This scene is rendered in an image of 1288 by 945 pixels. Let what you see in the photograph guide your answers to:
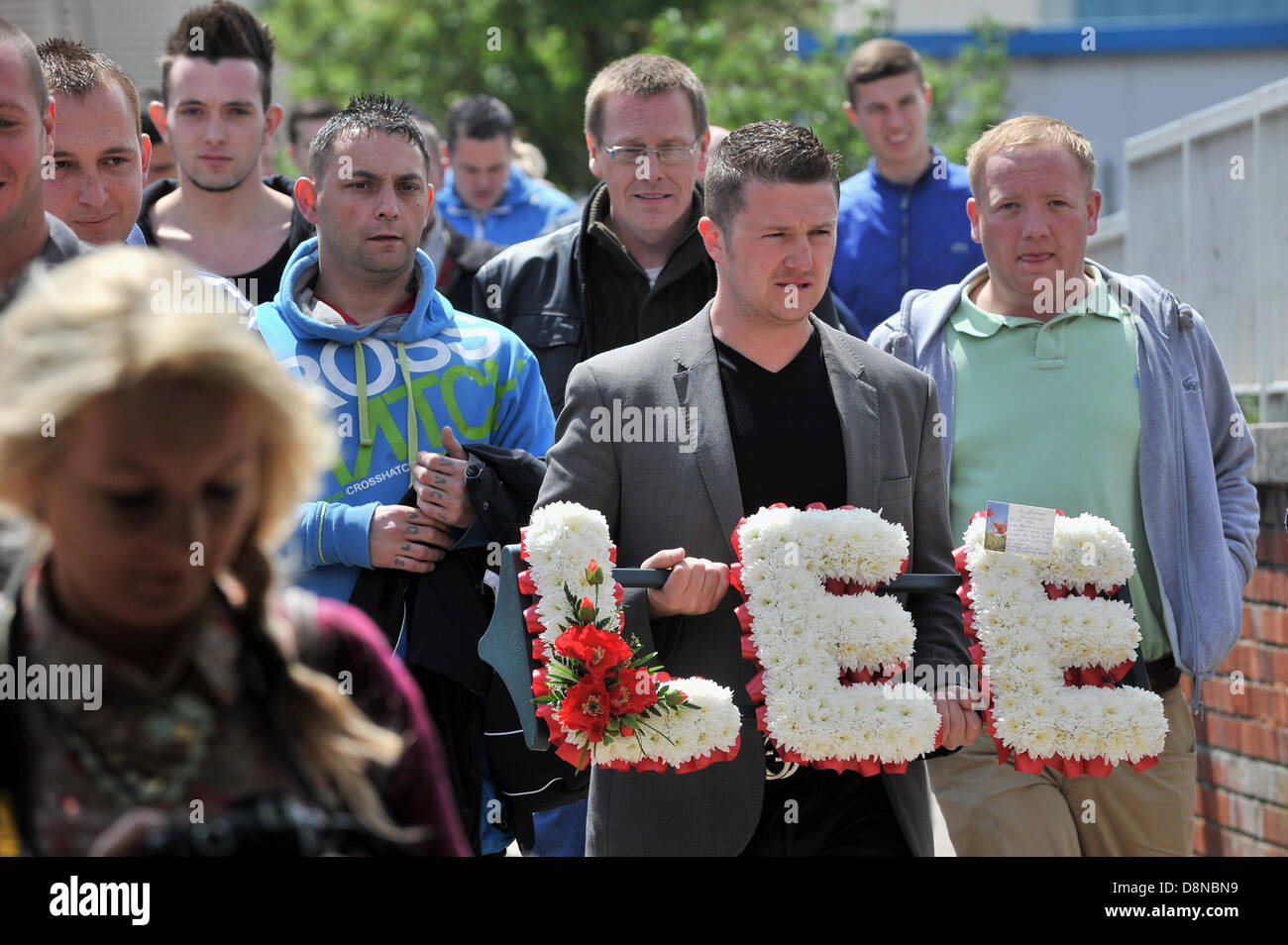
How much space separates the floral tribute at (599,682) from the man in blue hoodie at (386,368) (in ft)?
2.41

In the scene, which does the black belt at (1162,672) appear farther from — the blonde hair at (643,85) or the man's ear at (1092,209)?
the blonde hair at (643,85)

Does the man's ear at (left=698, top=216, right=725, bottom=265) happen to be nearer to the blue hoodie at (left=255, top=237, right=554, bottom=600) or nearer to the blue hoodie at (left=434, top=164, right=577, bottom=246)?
the blue hoodie at (left=255, top=237, right=554, bottom=600)

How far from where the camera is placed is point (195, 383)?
1995mm

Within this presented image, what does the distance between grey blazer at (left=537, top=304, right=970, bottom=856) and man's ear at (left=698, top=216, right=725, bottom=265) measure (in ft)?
0.84

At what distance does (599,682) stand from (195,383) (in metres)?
1.76

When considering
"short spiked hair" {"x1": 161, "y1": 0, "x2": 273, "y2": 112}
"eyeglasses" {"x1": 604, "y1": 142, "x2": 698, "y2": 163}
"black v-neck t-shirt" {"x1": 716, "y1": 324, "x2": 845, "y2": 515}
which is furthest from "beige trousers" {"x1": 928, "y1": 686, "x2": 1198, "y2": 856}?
"short spiked hair" {"x1": 161, "y1": 0, "x2": 273, "y2": 112}

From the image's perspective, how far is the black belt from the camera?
4500 mm

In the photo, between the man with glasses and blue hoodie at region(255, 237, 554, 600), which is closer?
blue hoodie at region(255, 237, 554, 600)

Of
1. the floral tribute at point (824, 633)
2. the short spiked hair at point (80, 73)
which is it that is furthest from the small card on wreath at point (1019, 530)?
the short spiked hair at point (80, 73)

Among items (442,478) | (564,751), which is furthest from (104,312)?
(442,478)

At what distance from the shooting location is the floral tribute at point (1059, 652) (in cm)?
380

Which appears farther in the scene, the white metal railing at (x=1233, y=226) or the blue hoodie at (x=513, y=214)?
the blue hoodie at (x=513, y=214)
